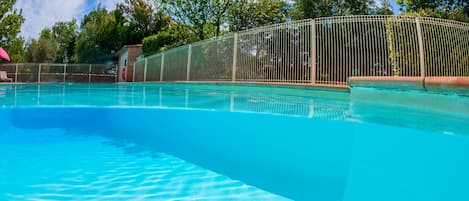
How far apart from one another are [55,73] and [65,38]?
1817cm

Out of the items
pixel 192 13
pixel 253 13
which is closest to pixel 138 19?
pixel 192 13

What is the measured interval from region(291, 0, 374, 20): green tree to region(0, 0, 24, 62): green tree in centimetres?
2124

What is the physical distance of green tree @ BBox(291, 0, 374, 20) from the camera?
52.2 ft

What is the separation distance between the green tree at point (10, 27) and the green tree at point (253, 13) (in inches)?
655

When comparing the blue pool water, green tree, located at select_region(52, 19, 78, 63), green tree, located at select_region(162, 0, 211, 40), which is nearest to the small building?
green tree, located at select_region(162, 0, 211, 40)

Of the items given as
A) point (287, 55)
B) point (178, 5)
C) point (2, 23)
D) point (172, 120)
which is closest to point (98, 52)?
point (2, 23)

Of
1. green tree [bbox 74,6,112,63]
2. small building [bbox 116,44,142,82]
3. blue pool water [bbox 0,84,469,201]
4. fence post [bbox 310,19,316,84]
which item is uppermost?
green tree [bbox 74,6,112,63]

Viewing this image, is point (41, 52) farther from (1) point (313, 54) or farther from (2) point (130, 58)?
(1) point (313, 54)

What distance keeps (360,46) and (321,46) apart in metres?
0.93

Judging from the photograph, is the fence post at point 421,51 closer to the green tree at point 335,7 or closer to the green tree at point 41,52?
the green tree at point 335,7

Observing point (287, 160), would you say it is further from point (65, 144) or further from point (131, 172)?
point (65, 144)

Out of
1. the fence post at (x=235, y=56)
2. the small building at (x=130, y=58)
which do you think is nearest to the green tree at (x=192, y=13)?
the small building at (x=130, y=58)

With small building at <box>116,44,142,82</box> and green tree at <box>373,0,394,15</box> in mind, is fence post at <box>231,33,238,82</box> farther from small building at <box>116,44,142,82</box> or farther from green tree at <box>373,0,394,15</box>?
small building at <box>116,44,142,82</box>

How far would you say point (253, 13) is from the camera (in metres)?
19.4
